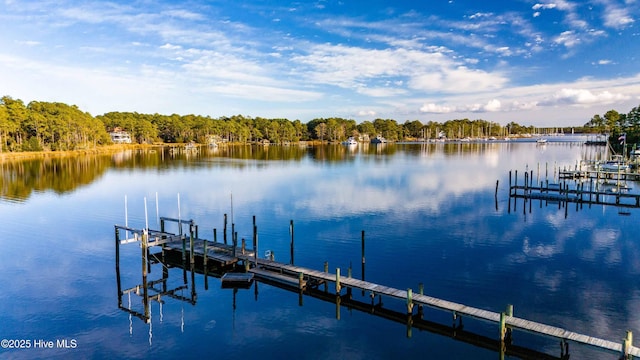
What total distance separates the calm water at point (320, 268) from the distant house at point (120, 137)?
12970cm

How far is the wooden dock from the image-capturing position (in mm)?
16922

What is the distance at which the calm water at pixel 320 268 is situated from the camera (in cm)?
1950

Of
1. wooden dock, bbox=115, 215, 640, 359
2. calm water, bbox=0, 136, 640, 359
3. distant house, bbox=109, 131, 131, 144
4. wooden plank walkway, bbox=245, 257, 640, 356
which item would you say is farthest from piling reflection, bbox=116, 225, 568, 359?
distant house, bbox=109, 131, 131, 144

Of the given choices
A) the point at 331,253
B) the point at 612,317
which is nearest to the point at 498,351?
the point at 612,317

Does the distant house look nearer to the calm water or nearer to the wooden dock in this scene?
the calm water

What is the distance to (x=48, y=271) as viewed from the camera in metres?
28.3

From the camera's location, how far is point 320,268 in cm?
2836

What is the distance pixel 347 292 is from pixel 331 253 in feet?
23.8

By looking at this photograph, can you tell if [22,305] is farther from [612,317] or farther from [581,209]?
[581,209]

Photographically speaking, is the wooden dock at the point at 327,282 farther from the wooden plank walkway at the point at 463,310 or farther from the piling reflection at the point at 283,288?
the piling reflection at the point at 283,288

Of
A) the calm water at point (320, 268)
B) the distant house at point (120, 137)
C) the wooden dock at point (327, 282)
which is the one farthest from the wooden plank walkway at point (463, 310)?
the distant house at point (120, 137)

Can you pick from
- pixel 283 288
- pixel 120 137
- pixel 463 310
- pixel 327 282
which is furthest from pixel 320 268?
pixel 120 137

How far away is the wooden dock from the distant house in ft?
543

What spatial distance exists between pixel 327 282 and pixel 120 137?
177822 mm
